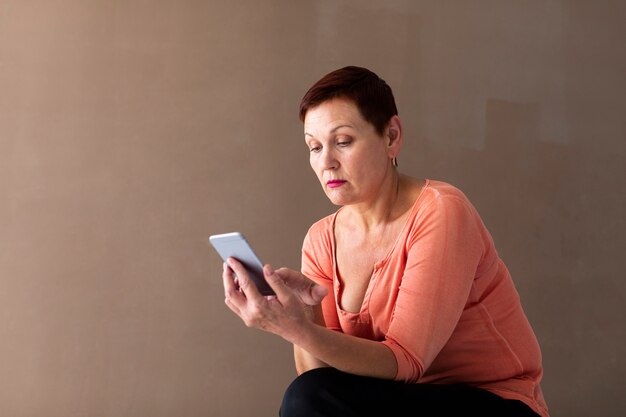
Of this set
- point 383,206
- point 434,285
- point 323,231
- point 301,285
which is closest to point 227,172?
point 323,231

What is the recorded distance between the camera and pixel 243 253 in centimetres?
119

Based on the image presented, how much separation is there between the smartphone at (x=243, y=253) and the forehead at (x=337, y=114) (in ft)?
1.35

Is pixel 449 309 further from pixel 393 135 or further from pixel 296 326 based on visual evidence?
pixel 393 135

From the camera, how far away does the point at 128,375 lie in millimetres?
2764

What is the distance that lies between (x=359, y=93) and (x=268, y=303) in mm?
524

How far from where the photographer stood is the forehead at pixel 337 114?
1502mm

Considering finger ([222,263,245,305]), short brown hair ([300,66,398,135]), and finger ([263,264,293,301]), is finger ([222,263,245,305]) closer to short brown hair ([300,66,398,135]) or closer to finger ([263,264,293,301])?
finger ([263,264,293,301])

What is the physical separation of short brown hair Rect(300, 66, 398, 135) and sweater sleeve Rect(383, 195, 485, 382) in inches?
9.6

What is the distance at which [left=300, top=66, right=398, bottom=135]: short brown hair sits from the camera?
151 cm

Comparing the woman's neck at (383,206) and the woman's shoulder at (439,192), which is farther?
the woman's neck at (383,206)

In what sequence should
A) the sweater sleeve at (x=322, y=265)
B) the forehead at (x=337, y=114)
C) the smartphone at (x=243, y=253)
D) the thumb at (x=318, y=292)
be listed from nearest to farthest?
the smartphone at (x=243, y=253), the thumb at (x=318, y=292), the forehead at (x=337, y=114), the sweater sleeve at (x=322, y=265)

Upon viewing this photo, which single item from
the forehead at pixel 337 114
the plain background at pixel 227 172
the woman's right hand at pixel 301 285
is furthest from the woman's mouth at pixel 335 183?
the plain background at pixel 227 172

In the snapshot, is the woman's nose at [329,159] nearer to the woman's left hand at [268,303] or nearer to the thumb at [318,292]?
the thumb at [318,292]

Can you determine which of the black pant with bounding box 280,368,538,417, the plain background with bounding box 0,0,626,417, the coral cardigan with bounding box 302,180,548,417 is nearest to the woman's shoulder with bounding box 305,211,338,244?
the coral cardigan with bounding box 302,180,548,417
